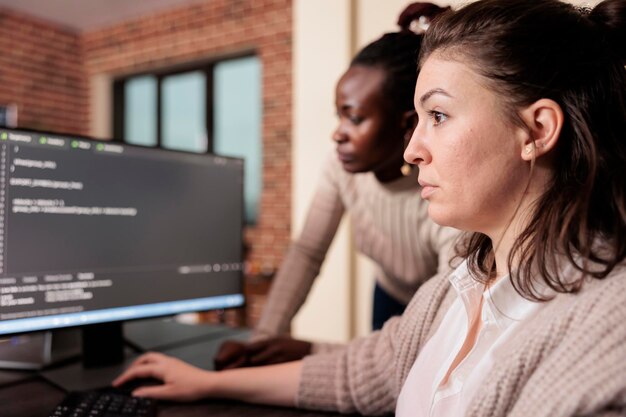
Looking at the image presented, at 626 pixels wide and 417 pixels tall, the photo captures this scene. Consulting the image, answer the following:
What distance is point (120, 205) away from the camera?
1169mm

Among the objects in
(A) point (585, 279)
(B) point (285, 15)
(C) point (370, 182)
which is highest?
(B) point (285, 15)

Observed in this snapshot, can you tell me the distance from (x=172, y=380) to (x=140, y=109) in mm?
5136

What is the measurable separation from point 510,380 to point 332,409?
42 cm

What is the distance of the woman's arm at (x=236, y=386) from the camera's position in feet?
3.20

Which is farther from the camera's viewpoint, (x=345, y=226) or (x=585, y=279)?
(x=345, y=226)

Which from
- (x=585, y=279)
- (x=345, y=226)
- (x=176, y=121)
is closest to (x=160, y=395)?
(x=585, y=279)

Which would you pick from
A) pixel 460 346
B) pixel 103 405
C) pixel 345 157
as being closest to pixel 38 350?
pixel 103 405

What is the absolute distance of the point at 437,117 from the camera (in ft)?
2.48

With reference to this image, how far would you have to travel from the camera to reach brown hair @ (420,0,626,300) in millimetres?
654

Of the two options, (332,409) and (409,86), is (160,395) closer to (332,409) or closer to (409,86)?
(332,409)

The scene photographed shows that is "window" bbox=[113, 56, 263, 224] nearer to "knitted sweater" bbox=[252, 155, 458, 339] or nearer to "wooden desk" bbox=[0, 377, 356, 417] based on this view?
"knitted sweater" bbox=[252, 155, 458, 339]

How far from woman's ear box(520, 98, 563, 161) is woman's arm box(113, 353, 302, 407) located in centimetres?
57

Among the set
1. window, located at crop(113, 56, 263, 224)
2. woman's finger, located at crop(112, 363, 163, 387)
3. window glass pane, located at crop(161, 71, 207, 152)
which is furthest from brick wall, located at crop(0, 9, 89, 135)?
woman's finger, located at crop(112, 363, 163, 387)

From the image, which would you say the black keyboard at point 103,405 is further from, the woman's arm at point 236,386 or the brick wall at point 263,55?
the brick wall at point 263,55
